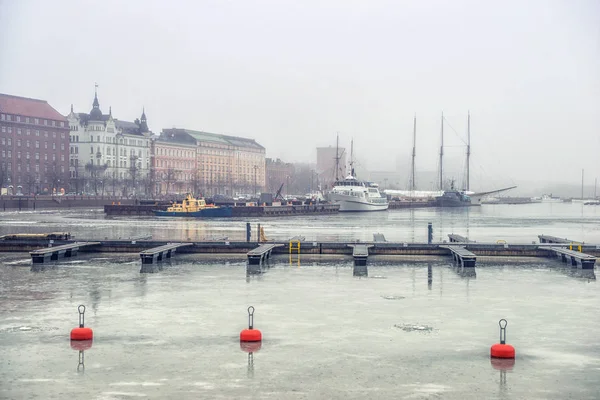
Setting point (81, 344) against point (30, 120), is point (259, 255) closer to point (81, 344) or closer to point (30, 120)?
point (81, 344)

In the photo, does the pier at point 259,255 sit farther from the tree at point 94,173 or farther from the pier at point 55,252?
the tree at point 94,173

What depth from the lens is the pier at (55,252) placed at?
37.2 meters

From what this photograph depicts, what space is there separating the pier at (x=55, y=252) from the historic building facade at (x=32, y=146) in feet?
427

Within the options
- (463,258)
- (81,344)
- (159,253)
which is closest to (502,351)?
(81,344)

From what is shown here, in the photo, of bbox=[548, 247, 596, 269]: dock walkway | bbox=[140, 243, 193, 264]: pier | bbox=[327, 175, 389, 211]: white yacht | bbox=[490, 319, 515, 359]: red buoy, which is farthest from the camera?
bbox=[327, 175, 389, 211]: white yacht

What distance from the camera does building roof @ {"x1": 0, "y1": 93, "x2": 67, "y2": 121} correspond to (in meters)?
174

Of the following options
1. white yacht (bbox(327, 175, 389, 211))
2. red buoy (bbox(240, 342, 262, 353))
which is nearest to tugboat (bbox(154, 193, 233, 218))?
white yacht (bbox(327, 175, 389, 211))

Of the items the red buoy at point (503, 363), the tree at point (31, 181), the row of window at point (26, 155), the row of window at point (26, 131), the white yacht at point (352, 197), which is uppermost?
the row of window at point (26, 131)

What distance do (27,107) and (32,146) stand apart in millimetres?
9864

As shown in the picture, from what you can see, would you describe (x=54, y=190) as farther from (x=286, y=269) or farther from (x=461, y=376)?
(x=461, y=376)

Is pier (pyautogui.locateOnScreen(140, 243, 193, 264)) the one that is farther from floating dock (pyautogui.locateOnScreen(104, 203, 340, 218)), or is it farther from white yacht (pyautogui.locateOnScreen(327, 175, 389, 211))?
white yacht (pyautogui.locateOnScreen(327, 175, 389, 211))

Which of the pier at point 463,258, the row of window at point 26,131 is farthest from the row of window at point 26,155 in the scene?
the pier at point 463,258

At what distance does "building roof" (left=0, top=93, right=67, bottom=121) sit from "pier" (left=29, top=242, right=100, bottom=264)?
5605 inches

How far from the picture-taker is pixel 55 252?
38.8 m
